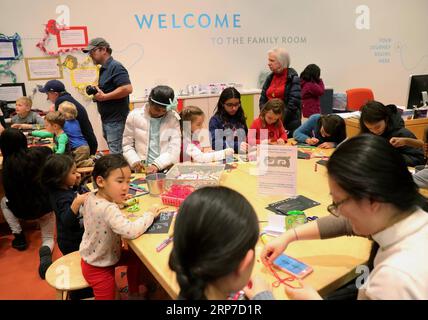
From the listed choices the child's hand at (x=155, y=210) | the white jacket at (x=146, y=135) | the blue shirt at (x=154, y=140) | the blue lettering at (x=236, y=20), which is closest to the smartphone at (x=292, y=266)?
the child's hand at (x=155, y=210)

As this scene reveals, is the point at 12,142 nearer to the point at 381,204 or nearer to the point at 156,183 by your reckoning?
the point at 156,183

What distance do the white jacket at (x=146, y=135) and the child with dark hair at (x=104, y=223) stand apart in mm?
816

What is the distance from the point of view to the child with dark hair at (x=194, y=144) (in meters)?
2.59

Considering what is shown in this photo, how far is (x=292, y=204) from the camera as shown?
5.90 feet

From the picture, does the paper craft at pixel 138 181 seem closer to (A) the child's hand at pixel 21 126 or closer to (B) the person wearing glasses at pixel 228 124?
(B) the person wearing glasses at pixel 228 124

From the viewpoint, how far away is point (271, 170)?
1889mm

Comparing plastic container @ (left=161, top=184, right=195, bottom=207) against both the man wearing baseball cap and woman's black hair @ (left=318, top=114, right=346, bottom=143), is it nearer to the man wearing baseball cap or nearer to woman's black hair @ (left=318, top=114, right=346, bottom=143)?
woman's black hair @ (left=318, top=114, right=346, bottom=143)

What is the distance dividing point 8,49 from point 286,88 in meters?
3.65

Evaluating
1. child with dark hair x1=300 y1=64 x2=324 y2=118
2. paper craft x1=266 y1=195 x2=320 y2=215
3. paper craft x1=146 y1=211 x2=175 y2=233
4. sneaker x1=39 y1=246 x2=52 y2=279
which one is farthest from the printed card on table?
child with dark hair x1=300 y1=64 x2=324 y2=118

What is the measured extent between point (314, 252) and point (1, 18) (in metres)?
4.95

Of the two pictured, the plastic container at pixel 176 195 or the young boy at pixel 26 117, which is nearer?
the plastic container at pixel 176 195

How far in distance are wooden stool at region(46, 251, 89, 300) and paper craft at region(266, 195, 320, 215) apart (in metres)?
0.99
